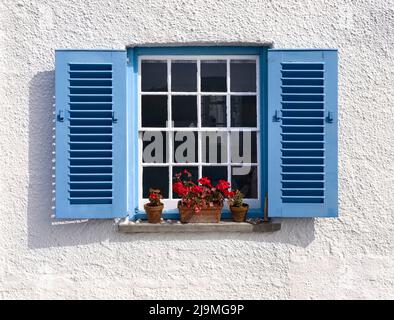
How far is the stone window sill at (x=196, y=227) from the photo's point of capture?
3494 millimetres

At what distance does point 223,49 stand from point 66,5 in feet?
5.05

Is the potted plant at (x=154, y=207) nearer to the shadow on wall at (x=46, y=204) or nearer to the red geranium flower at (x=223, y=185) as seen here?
the shadow on wall at (x=46, y=204)

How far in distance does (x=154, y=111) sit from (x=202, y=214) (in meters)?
1.13

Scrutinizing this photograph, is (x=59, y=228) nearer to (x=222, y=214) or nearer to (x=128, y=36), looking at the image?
(x=222, y=214)

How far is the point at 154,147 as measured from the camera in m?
3.78

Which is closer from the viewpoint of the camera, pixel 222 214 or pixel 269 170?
pixel 269 170

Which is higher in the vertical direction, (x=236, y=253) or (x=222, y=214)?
(x=222, y=214)

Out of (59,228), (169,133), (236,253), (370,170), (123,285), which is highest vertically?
(169,133)

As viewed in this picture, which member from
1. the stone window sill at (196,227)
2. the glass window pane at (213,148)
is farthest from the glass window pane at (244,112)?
the stone window sill at (196,227)

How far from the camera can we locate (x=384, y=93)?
3.62 meters

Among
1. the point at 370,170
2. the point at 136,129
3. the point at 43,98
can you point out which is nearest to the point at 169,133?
the point at 136,129

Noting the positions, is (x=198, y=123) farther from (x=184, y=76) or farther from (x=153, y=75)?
(x=153, y=75)

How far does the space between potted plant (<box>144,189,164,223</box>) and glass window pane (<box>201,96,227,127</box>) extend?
860 millimetres

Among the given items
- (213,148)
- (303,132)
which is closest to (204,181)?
(213,148)
